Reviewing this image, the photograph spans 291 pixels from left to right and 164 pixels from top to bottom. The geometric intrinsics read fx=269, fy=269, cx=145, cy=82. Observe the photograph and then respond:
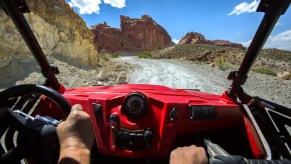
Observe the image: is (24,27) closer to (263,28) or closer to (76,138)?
(76,138)

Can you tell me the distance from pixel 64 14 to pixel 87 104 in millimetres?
14920

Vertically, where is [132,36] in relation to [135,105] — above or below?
above

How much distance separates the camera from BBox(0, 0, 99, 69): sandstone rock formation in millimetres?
11047

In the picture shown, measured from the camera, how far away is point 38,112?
7.98 feet

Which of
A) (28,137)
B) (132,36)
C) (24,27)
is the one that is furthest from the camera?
(132,36)

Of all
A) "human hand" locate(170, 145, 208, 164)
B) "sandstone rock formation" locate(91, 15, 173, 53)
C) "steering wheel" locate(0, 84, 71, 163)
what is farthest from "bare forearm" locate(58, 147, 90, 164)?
"sandstone rock formation" locate(91, 15, 173, 53)

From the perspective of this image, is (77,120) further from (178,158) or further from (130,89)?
(130,89)

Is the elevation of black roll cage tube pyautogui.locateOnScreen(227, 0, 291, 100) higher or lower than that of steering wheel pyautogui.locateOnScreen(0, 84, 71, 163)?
higher

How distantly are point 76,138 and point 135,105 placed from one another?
0.97 metres

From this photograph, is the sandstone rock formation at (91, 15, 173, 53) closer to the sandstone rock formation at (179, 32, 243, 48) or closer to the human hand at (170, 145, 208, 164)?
the sandstone rock formation at (179, 32, 243, 48)

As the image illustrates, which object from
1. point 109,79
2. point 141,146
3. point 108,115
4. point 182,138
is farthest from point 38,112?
point 109,79

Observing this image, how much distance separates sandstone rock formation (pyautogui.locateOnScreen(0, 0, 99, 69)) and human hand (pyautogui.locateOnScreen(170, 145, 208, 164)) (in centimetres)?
1006

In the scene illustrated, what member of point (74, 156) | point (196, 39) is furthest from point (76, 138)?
point (196, 39)

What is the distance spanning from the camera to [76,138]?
1.13 metres
